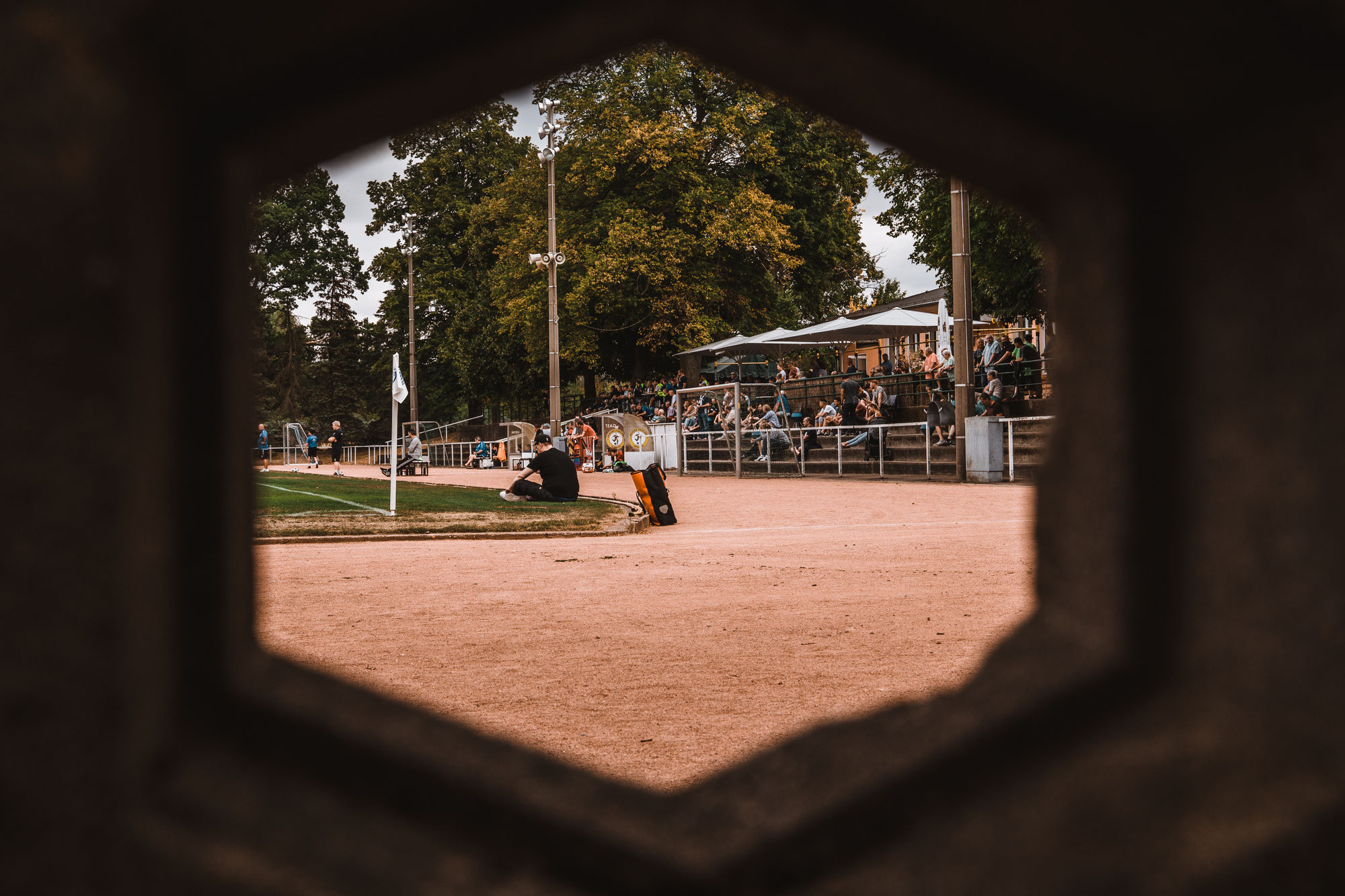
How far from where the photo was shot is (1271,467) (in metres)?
0.39

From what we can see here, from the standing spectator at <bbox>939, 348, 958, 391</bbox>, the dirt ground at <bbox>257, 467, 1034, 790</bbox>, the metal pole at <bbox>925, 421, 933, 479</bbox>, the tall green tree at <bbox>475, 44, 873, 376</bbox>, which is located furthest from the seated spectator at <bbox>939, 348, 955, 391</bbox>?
the tall green tree at <bbox>475, 44, 873, 376</bbox>

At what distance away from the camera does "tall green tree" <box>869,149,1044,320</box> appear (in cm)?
2366

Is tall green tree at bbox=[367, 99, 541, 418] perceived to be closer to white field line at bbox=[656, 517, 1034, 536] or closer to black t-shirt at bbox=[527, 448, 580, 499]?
black t-shirt at bbox=[527, 448, 580, 499]

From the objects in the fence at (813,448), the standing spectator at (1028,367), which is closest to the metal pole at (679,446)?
the fence at (813,448)

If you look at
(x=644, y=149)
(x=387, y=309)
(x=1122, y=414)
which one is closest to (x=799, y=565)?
(x=1122, y=414)

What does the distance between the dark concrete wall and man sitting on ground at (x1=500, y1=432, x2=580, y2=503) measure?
1655 centimetres

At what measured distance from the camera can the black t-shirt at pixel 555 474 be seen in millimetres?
17062

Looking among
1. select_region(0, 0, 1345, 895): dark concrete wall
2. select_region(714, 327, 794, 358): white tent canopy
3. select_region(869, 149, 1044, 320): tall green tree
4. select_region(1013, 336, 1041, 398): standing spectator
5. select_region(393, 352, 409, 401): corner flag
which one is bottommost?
select_region(0, 0, 1345, 895): dark concrete wall

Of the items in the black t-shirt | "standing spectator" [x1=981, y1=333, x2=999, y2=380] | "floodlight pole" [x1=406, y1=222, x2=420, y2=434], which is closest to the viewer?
the black t-shirt

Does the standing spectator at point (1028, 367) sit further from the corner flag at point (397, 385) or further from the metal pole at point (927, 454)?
the corner flag at point (397, 385)

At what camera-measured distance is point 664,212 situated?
116 ft

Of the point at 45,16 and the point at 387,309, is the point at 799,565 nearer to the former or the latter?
the point at 45,16

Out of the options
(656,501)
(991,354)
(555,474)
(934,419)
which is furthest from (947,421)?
(656,501)

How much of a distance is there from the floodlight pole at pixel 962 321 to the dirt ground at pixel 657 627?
7793mm
